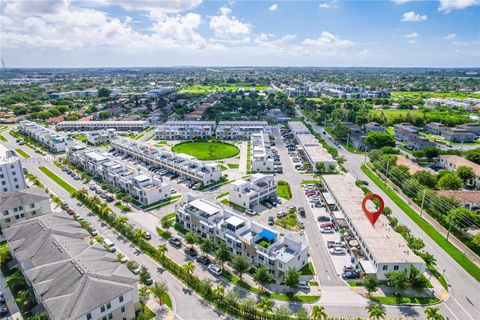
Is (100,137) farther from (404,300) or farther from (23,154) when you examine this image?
(404,300)

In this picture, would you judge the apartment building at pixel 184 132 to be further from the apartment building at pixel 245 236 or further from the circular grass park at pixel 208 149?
the apartment building at pixel 245 236

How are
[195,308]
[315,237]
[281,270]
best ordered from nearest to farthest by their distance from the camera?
1. [195,308]
2. [281,270]
3. [315,237]

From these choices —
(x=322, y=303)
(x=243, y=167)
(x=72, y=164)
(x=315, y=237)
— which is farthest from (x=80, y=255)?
(x=72, y=164)

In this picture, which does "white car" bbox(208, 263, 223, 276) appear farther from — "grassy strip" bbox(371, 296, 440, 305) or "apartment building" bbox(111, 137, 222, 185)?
"apartment building" bbox(111, 137, 222, 185)

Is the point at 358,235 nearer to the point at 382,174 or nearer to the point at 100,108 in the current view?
the point at 382,174

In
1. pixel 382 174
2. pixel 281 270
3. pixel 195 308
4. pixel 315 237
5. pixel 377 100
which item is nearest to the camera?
pixel 195 308

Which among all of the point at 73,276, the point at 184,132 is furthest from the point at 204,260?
the point at 184,132
